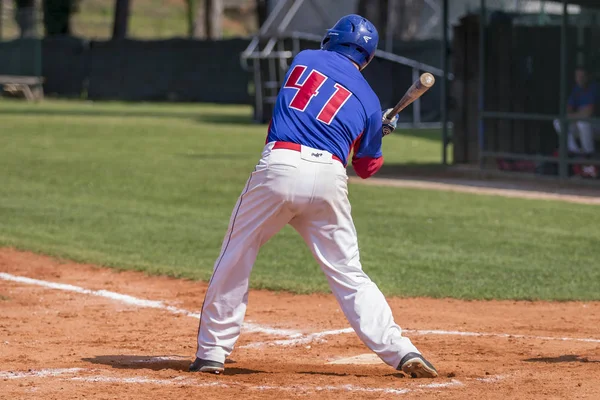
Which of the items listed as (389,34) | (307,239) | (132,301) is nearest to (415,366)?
(307,239)

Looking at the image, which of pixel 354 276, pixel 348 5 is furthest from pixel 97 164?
pixel 348 5

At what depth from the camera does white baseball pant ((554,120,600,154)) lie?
640 inches

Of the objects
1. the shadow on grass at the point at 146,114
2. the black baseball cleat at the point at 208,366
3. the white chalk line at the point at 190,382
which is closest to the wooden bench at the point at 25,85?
the shadow on grass at the point at 146,114

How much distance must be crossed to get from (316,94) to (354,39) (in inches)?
16.9

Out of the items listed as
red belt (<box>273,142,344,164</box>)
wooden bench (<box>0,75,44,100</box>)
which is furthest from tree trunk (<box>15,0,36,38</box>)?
red belt (<box>273,142,344,164</box>)

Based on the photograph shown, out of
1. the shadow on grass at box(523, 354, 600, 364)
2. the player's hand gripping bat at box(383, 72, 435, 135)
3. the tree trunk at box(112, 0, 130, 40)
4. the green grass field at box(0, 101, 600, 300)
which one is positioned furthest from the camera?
the tree trunk at box(112, 0, 130, 40)

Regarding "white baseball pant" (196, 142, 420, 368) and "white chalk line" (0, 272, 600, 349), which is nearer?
"white baseball pant" (196, 142, 420, 368)

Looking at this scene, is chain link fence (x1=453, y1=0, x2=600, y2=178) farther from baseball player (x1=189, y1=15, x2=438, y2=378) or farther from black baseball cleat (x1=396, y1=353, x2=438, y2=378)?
black baseball cleat (x1=396, y1=353, x2=438, y2=378)

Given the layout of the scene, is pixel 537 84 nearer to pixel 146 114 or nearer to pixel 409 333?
pixel 409 333

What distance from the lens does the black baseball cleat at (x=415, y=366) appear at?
5.55 m

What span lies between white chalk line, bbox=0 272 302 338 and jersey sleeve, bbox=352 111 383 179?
181 centimetres

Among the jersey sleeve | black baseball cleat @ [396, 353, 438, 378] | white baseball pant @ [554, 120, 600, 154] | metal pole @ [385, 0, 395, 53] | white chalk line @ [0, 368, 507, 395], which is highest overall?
metal pole @ [385, 0, 395, 53]

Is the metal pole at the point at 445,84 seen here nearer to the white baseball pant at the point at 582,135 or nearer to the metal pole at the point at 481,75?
the metal pole at the point at 481,75

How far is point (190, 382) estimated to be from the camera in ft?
18.3
